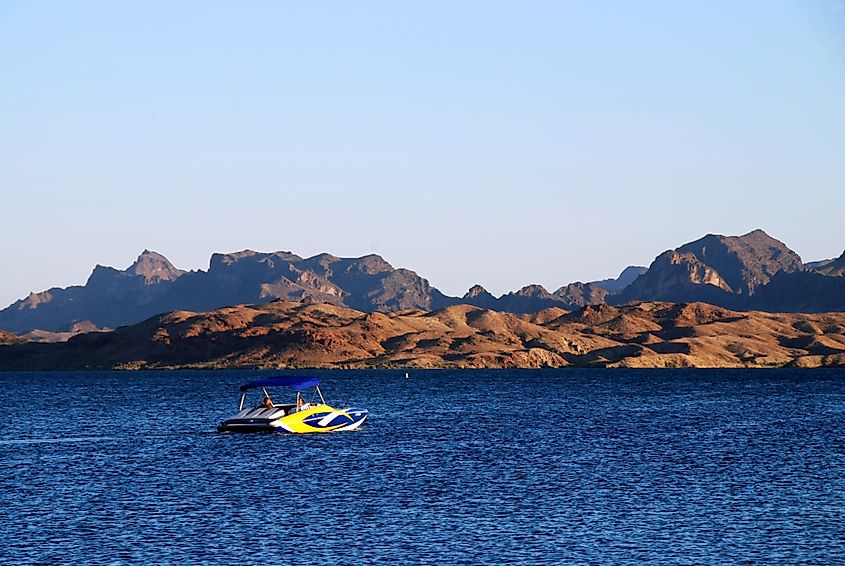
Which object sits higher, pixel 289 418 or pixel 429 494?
pixel 289 418

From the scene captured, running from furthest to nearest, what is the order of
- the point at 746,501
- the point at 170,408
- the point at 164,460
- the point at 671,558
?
the point at 170,408 < the point at 164,460 < the point at 746,501 < the point at 671,558

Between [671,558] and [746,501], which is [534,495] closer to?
[746,501]

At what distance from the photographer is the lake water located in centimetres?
5825

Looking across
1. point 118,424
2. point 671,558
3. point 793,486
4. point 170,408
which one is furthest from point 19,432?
point 671,558

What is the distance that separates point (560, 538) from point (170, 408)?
11896 centimetres

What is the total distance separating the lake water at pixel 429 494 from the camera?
58250mm

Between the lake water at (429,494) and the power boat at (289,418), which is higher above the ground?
the power boat at (289,418)

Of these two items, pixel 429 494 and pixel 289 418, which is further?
pixel 289 418

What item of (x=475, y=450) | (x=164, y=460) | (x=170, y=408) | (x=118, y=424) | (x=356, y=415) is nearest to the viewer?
(x=164, y=460)

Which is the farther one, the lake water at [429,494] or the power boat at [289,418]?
the power boat at [289,418]

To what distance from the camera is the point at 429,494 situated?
75875 mm

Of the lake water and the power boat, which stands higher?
the power boat

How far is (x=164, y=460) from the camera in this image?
9669cm

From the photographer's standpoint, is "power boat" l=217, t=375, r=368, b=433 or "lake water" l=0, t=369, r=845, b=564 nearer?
"lake water" l=0, t=369, r=845, b=564
